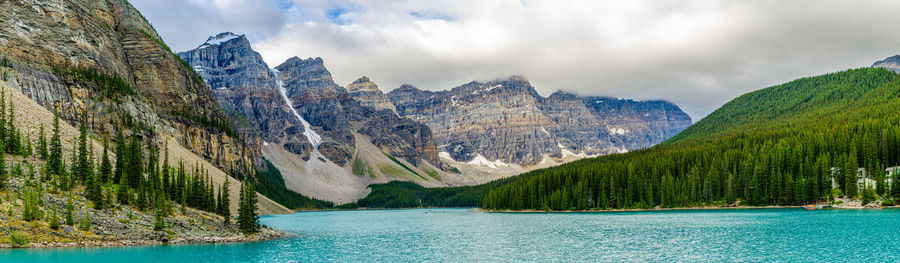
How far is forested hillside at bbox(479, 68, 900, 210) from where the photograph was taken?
110 meters

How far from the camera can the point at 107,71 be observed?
149 m

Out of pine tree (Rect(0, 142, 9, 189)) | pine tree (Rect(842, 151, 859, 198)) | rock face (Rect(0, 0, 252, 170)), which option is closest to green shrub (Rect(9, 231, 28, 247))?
pine tree (Rect(0, 142, 9, 189))

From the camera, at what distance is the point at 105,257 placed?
52.0 meters

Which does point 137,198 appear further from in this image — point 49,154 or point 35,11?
point 35,11

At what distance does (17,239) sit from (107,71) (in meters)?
111

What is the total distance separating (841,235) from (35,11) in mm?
155664

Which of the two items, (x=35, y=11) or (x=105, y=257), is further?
(x=35, y=11)

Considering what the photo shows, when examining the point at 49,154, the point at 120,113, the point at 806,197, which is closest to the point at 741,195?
the point at 806,197

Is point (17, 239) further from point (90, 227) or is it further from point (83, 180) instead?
point (83, 180)

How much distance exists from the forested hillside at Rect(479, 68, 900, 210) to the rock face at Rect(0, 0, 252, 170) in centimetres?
9211

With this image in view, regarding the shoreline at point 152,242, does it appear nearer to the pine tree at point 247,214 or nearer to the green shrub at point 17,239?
the green shrub at point 17,239

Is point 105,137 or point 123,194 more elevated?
point 105,137

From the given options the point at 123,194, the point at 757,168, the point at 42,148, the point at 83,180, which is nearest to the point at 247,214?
the point at 123,194

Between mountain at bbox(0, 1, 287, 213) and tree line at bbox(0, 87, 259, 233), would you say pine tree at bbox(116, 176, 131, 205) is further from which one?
mountain at bbox(0, 1, 287, 213)
